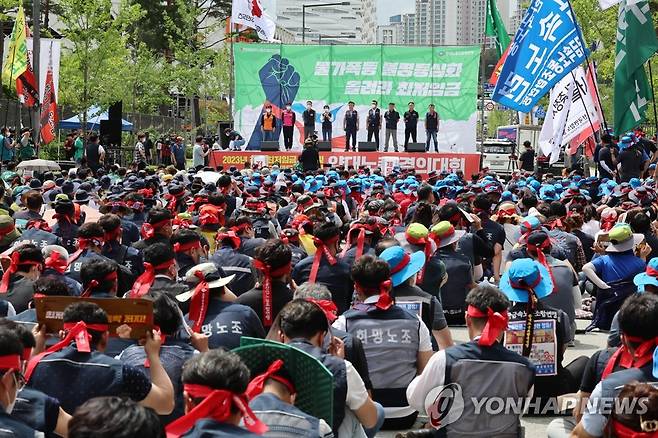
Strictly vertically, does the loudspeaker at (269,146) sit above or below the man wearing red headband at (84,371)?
above

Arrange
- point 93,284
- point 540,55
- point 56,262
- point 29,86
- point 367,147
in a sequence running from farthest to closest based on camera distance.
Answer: point 367,147
point 29,86
point 540,55
point 56,262
point 93,284

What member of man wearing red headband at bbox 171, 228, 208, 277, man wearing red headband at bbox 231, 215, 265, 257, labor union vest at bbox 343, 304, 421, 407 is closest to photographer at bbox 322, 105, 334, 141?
man wearing red headband at bbox 231, 215, 265, 257

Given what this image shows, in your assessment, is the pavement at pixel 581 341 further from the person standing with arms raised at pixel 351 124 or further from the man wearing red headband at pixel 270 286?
the person standing with arms raised at pixel 351 124

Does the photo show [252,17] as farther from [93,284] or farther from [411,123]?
[93,284]

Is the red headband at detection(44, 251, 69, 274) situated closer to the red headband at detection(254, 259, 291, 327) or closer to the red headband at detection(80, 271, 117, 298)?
the red headband at detection(80, 271, 117, 298)

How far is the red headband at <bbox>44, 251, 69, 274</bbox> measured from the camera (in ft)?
28.6

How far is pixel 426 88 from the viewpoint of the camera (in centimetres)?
4009

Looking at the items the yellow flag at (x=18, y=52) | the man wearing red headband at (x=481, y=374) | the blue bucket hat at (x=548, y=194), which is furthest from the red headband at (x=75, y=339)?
the yellow flag at (x=18, y=52)

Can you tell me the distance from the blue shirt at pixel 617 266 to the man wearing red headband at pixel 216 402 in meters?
7.03

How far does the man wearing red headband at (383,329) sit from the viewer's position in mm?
7000

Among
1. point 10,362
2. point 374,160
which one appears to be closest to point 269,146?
point 374,160

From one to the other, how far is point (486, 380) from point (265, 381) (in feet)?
5.62

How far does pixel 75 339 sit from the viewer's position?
5445 millimetres

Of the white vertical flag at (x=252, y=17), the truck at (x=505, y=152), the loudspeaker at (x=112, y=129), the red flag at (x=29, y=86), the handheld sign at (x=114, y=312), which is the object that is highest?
the white vertical flag at (x=252, y=17)
